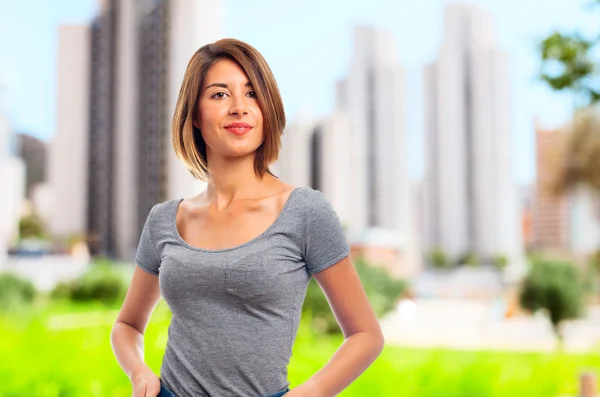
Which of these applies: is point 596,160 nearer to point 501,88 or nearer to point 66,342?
point 66,342

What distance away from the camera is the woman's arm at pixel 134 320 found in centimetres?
63

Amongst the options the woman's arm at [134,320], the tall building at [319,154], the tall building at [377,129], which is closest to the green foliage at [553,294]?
the woman's arm at [134,320]

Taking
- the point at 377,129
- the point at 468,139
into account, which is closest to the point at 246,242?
the point at 377,129

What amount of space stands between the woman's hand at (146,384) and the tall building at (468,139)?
1892cm

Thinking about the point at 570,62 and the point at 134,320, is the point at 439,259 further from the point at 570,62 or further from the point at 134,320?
the point at 134,320

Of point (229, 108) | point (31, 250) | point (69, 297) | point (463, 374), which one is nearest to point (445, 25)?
point (31, 250)

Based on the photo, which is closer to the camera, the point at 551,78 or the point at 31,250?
the point at 551,78

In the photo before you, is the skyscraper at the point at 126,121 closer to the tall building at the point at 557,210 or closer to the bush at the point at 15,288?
the bush at the point at 15,288

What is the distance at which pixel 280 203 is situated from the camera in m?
0.57

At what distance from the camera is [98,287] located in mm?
8562

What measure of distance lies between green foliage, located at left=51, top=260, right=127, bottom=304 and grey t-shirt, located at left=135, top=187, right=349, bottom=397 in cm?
811

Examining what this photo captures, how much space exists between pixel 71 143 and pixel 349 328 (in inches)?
622

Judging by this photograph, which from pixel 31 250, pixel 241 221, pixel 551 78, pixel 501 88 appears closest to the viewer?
pixel 241 221

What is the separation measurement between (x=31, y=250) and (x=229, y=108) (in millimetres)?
12843
